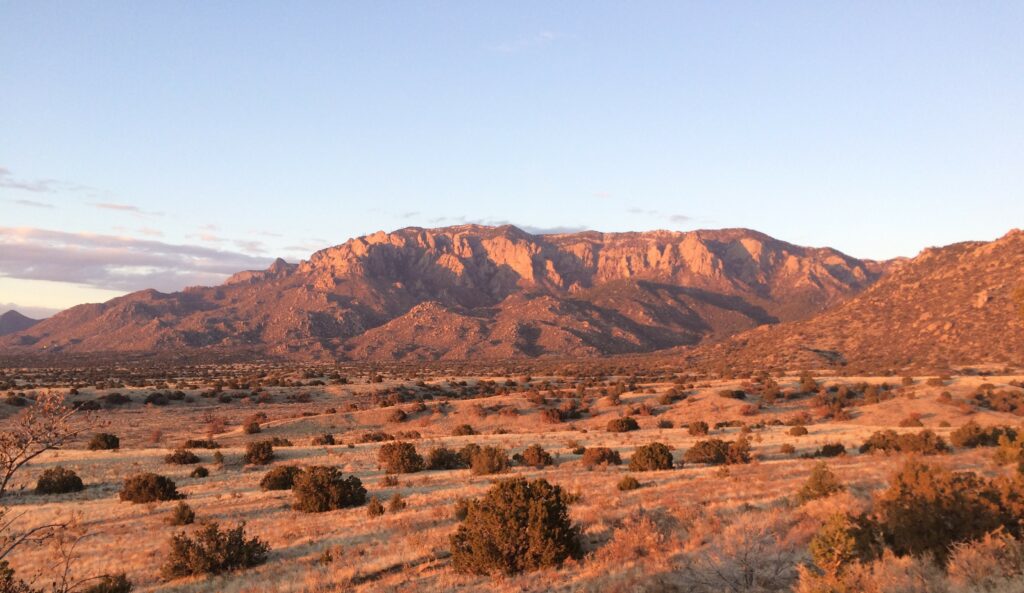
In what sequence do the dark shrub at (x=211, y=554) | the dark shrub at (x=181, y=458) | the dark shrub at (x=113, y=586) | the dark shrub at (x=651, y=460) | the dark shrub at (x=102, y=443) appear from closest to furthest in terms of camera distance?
the dark shrub at (x=113, y=586)
the dark shrub at (x=211, y=554)
the dark shrub at (x=651, y=460)
the dark shrub at (x=181, y=458)
the dark shrub at (x=102, y=443)

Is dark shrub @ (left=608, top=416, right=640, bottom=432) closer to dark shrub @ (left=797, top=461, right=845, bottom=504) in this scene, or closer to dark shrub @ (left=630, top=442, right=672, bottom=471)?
dark shrub @ (left=630, top=442, right=672, bottom=471)

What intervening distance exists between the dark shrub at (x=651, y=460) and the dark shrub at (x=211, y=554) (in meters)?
13.1

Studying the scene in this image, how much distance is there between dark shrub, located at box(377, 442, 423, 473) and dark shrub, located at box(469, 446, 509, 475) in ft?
9.20

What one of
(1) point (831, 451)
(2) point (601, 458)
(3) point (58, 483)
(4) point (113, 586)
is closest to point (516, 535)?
(4) point (113, 586)

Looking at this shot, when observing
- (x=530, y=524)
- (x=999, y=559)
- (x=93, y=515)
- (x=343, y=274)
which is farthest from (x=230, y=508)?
(x=343, y=274)

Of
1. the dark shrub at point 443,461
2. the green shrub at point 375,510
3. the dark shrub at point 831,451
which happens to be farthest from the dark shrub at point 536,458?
the dark shrub at point 831,451

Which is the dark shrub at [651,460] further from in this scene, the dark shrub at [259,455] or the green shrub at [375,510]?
the dark shrub at [259,455]

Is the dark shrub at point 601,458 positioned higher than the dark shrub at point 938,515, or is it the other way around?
the dark shrub at point 938,515

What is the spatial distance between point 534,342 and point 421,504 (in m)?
125

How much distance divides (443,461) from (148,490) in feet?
34.6

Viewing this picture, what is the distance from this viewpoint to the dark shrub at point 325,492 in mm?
17188

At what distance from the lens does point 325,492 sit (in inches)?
686

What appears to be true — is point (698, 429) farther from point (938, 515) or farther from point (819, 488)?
point (938, 515)

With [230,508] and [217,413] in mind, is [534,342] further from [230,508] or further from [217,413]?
[230,508]
